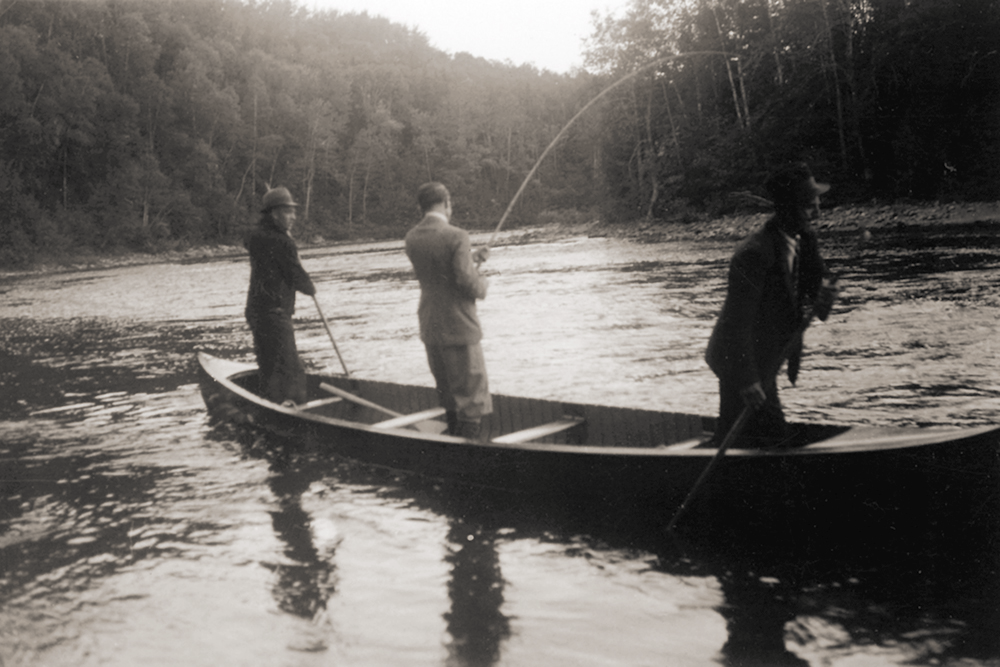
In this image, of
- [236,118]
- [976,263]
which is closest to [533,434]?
[976,263]

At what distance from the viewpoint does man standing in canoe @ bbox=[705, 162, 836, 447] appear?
343cm

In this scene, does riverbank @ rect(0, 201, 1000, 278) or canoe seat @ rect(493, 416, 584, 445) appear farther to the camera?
riverbank @ rect(0, 201, 1000, 278)

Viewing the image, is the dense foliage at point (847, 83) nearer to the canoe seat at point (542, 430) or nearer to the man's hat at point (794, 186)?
the canoe seat at point (542, 430)

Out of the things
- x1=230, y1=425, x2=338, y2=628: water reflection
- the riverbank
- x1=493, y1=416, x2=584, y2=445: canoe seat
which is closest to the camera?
x1=230, y1=425, x2=338, y2=628: water reflection

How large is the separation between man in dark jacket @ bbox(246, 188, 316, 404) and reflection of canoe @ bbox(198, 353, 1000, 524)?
268mm

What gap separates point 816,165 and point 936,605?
29.3m

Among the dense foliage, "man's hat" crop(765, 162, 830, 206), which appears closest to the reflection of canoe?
"man's hat" crop(765, 162, 830, 206)

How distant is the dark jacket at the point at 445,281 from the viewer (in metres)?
4.77

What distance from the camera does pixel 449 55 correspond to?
3187 inches

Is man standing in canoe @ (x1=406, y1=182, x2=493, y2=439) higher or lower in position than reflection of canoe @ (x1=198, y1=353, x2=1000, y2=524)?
higher

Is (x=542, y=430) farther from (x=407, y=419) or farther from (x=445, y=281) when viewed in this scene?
(x=445, y=281)

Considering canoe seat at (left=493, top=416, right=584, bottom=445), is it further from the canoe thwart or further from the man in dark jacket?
the man in dark jacket

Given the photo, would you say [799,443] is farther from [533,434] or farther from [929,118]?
[929,118]

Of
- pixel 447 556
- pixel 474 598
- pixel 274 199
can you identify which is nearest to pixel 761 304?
pixel 474 598
